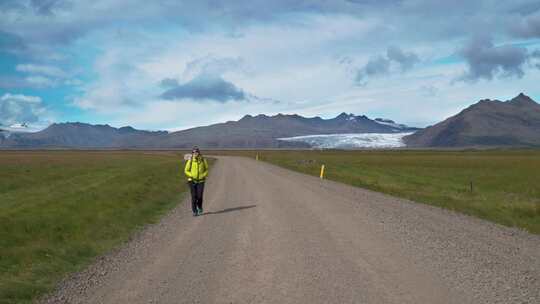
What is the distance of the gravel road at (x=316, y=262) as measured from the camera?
8141 mm

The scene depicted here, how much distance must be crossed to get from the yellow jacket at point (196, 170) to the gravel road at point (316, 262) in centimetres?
172

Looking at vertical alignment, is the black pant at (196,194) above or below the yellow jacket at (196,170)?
below

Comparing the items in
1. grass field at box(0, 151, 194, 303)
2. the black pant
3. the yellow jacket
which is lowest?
grass field at box(0, 151, 194, 303)

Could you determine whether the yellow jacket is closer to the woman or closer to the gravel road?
the woman

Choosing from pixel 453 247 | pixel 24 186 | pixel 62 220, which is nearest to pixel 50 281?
pixel 62 220

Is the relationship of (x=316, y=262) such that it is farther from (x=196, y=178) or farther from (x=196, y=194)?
(x=196, y=178)

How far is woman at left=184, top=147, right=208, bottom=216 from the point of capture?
18.5m

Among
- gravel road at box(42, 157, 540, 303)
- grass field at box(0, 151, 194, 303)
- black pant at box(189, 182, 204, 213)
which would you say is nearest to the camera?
gravel road at box(42, 157, 540, 303)

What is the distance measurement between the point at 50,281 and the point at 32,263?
158 centimetres

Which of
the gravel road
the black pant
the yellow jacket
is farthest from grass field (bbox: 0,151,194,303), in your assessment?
the yellow jacket

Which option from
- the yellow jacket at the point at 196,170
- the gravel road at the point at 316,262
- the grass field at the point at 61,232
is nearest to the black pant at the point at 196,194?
the yellow jacket at the point at 196,170

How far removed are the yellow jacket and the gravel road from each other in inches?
67.6

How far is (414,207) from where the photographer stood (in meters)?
21.2

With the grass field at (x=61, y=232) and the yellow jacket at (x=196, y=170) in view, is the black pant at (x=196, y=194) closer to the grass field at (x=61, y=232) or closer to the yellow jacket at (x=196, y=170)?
the yellow jacket at (x=196, y=170)
